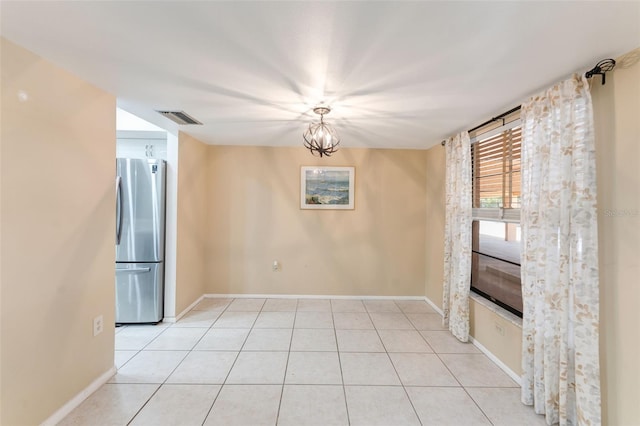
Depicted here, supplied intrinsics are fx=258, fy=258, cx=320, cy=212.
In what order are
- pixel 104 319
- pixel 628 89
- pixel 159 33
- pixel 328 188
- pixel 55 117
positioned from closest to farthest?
pixel 159 33 → pixel 628 89 → pixel 55 117 → pixel 104 319 → pixel 328 188

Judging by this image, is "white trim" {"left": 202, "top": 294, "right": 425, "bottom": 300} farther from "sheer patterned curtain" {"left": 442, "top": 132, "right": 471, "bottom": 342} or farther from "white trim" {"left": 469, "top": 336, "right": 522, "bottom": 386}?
"white trim" {"left": 469, "top": 336, "right": 522, "bottom": 386}

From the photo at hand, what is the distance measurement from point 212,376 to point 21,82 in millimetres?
2436

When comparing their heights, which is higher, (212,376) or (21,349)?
(21,349)

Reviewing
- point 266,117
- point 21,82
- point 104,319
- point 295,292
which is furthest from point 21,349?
point 295,292

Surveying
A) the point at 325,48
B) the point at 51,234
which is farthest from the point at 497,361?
the point at 51,234

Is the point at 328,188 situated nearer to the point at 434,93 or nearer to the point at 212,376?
the point at 434,93

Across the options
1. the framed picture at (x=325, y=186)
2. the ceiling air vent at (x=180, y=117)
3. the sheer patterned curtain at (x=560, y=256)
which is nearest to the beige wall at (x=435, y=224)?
the framed picture at (x=325, y=186)

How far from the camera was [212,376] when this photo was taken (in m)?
2.22

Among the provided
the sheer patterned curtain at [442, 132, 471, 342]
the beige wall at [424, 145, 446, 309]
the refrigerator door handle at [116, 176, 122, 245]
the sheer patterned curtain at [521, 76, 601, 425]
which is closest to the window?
the sheer patterned curtain at [442, 132, 471, 342]

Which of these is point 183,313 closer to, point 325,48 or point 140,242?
point 140,242

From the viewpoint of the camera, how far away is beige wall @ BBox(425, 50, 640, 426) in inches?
56.3

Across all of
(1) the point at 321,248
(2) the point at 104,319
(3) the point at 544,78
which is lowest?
(2) the point at 104,319

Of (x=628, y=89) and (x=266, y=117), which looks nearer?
(x=628, y=89)

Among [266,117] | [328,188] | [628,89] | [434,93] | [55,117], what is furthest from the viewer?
[328,188]
